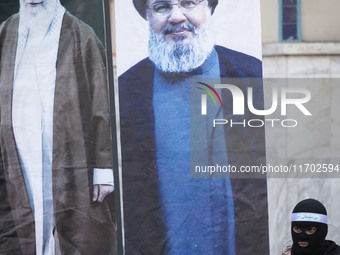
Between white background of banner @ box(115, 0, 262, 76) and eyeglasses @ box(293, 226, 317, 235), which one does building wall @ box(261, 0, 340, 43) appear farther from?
eyeglasses @ box(293, 226, 317, 235)

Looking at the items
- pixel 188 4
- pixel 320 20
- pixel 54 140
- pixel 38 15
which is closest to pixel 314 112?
pixel 320 20

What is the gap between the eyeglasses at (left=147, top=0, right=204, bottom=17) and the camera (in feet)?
17.5

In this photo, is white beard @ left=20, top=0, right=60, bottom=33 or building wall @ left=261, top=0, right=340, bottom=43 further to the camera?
white beard @ left=20, top=0, right=60, bottom=33

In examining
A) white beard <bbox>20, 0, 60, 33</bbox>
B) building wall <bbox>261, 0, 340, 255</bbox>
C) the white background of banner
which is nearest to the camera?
building wall <bbox>261, 0, 340, 255</bbox>

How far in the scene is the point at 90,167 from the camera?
5379 mm

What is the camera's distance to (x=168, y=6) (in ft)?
17.5

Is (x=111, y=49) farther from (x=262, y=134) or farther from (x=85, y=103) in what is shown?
(x=262, y=134)

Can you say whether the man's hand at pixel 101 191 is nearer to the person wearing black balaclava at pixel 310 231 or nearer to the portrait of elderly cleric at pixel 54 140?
the portrait of elderly cleric at pixel 54 140

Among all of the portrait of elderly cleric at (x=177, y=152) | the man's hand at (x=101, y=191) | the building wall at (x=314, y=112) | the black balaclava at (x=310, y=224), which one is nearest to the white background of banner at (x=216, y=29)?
the portrait of elderly cleric at (x=177, y=152)

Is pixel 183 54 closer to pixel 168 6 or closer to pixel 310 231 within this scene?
Result: pixel 168 6

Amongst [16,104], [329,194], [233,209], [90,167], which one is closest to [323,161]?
[329,194]

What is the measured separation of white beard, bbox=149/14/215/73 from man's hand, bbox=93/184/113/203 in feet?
2.13

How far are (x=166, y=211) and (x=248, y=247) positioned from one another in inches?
17.3

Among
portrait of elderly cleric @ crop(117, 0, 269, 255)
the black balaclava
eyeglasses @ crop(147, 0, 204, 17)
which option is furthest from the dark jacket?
the black balaclava
